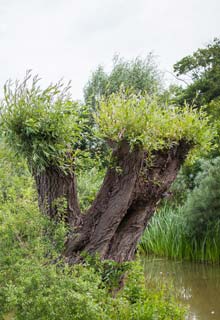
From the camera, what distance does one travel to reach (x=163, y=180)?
435 cm

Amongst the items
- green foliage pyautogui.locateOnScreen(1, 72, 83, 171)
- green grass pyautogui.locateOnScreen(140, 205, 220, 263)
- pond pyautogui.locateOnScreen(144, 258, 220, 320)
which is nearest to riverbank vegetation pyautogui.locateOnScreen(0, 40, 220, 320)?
green foliage pyautogui.locateOnScreen(1, 72, 83, 171)

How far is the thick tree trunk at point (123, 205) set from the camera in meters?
4.04

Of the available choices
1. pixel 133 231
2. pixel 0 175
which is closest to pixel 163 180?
pixel 133 231

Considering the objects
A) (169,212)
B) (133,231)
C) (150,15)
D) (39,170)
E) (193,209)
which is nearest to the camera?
(39,170)

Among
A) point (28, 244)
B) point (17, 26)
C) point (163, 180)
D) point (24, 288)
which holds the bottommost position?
point (24, 288)

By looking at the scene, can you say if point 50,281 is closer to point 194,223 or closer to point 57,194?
point 57,194

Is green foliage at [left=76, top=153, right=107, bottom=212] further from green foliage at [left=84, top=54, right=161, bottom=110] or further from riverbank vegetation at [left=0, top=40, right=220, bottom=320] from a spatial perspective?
green foliage at [left=84, top=54, right=161, bottom=110]

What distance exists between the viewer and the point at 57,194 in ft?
13.4

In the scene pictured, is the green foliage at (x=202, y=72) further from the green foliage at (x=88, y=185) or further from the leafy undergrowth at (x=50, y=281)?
the leafy undergrowth at (x=50, y=281)

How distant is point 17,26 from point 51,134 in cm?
616

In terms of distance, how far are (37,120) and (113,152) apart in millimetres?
796

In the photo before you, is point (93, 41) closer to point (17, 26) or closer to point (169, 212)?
point (17, 26)

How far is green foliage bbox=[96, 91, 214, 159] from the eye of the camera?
3953 mm

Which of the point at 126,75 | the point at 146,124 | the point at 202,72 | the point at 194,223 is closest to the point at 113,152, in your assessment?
the point at 146,124
